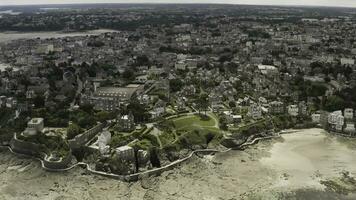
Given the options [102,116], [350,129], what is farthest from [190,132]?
[350,129]

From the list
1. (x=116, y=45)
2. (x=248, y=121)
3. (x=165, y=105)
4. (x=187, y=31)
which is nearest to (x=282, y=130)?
(x=248, y=121)

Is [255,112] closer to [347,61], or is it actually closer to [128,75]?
[128,75]

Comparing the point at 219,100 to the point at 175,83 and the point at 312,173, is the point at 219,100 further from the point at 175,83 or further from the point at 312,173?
the point at 312,173

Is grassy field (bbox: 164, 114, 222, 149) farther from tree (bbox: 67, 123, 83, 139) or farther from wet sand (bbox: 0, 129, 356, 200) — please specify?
tree (bbox: 67, 123, 83, 139)

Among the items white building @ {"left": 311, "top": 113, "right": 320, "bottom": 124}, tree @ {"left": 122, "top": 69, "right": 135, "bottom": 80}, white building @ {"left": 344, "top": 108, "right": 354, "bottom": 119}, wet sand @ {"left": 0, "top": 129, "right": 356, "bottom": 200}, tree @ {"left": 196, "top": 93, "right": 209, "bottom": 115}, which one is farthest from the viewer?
tree @ {"left": 122, "top": 69, "right": 135, "bottom": 80}

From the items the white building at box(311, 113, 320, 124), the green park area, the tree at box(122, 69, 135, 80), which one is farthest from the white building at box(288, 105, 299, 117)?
the tree at box(122, 69, 135, 80)

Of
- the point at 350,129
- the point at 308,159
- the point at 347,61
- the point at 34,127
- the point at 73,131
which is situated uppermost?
the point at 73,131
